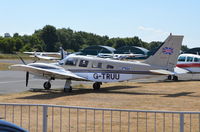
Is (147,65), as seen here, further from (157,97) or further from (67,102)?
(67,102)

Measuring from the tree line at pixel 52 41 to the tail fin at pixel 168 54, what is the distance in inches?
3577

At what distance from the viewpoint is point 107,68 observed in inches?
910

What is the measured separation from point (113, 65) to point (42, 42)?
4976 inches

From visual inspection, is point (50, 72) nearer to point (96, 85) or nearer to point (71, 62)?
point (71, 62)

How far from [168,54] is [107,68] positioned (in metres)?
3.58

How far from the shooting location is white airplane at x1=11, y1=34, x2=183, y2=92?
22609mm

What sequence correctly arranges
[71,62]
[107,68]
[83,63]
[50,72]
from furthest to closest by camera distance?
[71,62]
[83,63]
[107,68]
[50,72]

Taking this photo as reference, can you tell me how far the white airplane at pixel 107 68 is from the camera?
890 inches

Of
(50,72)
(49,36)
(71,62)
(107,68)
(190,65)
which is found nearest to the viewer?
(50,72)

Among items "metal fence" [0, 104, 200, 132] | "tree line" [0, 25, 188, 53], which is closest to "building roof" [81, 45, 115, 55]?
"tree line" [0, 25, 188, 53]

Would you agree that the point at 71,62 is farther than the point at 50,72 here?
Yes

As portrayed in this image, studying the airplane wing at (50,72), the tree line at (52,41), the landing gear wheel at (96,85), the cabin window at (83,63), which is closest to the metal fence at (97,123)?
the airplane wing at (50,72)

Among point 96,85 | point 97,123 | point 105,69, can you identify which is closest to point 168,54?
point 105,69

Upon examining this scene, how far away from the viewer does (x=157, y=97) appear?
1995 centimetres
